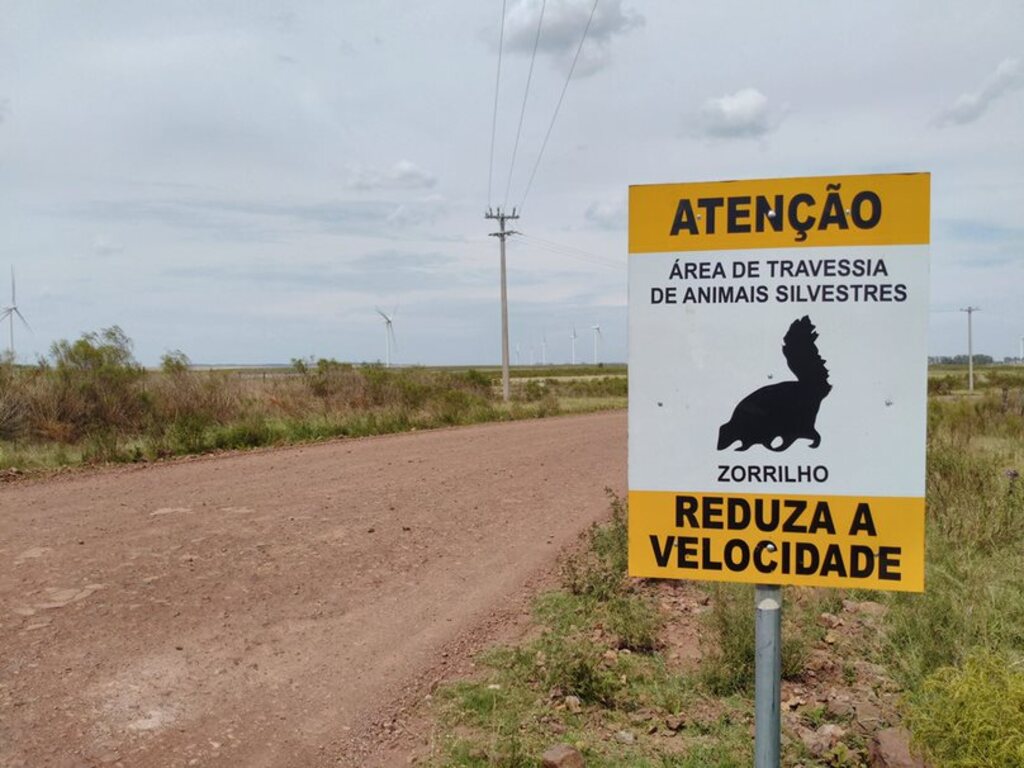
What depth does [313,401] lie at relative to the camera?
22.5m

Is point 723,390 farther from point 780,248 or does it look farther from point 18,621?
point 18,621

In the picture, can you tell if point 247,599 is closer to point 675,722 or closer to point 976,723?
point 675,722

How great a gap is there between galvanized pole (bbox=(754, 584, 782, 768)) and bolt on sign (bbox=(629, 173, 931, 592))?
98 millimetres

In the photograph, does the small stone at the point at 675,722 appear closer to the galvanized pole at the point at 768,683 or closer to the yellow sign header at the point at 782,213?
the galvanized pole at the point at 768,683

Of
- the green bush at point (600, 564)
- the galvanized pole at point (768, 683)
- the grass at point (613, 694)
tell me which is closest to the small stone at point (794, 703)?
the grass at point (613, 694)

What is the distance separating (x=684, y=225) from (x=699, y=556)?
97 centimetres

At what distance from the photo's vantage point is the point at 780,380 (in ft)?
7.51

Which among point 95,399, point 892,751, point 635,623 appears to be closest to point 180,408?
point 95,399

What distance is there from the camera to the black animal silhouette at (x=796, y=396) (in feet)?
7.49

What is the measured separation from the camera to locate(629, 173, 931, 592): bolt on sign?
7.37 feet

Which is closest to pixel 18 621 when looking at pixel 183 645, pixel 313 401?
pixel 183 645

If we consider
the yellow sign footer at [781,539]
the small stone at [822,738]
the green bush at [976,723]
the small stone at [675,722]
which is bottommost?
the small stone at [675,722]

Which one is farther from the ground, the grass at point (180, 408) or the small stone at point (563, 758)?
the grass at point (180, 408)

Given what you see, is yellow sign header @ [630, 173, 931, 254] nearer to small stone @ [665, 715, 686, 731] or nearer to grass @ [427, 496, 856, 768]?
grass @ [427, 496, 856, 768]
